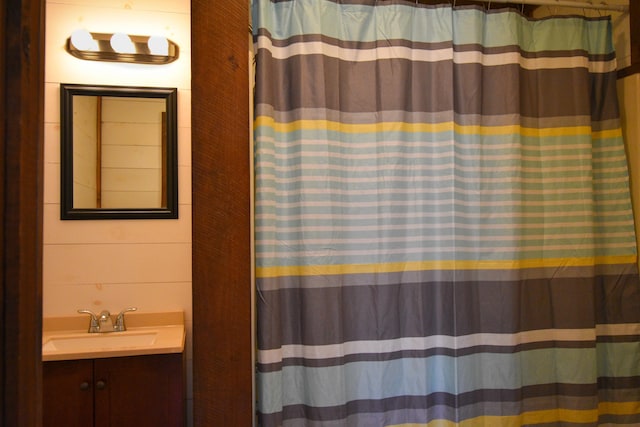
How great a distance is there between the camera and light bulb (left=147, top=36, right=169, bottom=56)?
1.87 m

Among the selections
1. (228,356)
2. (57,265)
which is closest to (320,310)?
(228,356)

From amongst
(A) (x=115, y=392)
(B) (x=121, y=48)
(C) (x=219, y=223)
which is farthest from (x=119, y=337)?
(B) (x=121, y=48)

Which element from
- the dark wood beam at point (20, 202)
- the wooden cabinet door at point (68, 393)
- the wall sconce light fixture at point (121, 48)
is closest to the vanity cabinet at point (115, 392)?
the wooden cabinet door at point (68, 393)

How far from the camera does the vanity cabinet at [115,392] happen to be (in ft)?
4.68

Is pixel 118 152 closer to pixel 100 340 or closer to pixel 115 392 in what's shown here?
pixel 100 340

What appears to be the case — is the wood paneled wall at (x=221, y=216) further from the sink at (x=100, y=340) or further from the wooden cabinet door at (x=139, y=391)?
the sink at (x=100, y=340)

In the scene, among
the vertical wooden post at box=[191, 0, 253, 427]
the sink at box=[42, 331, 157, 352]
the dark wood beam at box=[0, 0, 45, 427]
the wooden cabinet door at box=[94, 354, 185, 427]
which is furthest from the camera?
the sink at box=[42, 331, 157, 352]

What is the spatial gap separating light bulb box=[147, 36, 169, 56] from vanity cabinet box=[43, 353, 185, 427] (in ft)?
4.90

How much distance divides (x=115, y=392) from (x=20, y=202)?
1.37 meters

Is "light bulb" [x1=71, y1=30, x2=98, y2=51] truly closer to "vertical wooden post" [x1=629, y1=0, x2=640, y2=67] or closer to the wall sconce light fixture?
the wall sconce light fixture

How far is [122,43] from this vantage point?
73.1 inches

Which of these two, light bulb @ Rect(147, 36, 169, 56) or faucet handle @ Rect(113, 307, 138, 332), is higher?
light bulb @ Rect(147, 36, 169, 56)

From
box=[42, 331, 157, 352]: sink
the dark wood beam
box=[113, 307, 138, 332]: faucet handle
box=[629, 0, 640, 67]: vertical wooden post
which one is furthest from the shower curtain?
box=[113, 307, 138, 332]: faucet handle

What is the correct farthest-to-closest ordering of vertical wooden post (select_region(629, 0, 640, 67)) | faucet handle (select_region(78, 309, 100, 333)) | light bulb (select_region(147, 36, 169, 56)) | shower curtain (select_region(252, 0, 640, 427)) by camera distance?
1. light bulb (select_region(147, 36, 169, 56))
2. faucet handle (select_region(78, 309, 100, 333))
3. vertical wooden post (select_region(629, 0, 640, 67))
4. shower curtain (select_region(252, 0, 640, 427))
